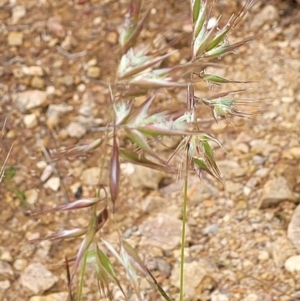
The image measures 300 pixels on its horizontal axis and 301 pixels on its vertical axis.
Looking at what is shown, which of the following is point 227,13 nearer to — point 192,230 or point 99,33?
point 99,33

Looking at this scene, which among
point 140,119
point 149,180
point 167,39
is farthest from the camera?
point 167,39

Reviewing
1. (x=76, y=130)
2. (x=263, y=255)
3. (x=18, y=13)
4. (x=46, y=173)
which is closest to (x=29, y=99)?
(x=76, y=130)

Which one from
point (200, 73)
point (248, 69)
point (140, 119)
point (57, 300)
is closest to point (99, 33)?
point (248, 69)

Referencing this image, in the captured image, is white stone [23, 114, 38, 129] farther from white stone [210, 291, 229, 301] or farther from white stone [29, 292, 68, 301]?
white stone [210, 291, 229, 301]

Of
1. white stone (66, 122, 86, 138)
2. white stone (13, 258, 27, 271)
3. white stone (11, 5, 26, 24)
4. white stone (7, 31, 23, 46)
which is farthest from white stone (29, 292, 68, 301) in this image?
white stone (11, 5, 26, 24)

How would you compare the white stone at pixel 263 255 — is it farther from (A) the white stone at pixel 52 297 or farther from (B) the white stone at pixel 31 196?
(B) the white stone at pixel 31 196

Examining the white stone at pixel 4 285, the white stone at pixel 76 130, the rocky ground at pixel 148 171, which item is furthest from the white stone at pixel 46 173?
the white stone at pixel 4 285

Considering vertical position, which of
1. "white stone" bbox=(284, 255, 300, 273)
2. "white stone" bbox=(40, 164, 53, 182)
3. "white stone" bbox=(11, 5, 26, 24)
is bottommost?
"white stone" bbox=(284, 255, 300, 273)

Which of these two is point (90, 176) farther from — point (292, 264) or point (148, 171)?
point (292, 264)
